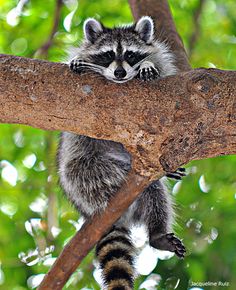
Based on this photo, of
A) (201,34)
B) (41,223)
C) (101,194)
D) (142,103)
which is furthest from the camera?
(201,34)

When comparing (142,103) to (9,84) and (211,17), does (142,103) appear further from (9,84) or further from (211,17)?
(211,17)

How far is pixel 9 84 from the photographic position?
3162mm

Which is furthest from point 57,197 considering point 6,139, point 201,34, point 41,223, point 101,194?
point 201,34

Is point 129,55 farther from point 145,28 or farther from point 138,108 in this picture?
point 138,108

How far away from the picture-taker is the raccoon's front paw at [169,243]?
3.65 metres

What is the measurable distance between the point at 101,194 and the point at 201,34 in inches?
78.6

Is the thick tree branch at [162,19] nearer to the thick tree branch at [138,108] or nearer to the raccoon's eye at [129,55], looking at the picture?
the raccoon's eye at [129,55]

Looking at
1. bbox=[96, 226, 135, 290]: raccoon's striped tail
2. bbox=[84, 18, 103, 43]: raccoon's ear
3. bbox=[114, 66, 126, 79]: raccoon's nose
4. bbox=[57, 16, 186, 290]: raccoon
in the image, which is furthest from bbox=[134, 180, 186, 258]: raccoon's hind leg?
bbox=[84, 18, 103, 43]: raccoon's ear

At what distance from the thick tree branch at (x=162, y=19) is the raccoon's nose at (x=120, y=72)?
724mm

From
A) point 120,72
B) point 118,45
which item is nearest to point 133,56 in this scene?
point 118,45

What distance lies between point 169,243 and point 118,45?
1.49 metres

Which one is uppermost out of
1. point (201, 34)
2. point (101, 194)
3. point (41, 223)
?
point (201, 34)

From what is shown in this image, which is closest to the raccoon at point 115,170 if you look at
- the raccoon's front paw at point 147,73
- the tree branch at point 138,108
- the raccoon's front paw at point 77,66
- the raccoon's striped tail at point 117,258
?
the raccoon's striped tail at point 117,258

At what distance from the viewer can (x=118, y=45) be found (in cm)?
426
